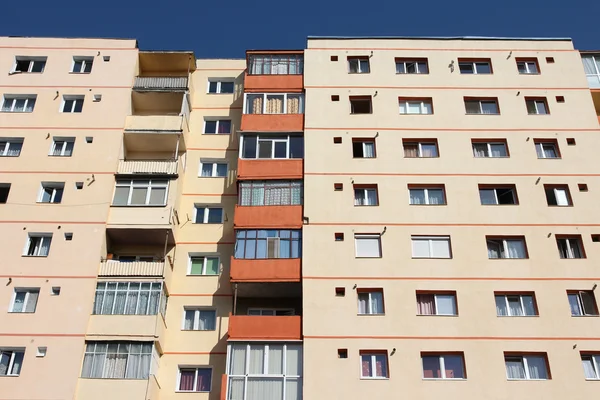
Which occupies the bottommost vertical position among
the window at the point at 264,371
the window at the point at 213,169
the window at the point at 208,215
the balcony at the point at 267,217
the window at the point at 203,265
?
the window at the point at 264,371

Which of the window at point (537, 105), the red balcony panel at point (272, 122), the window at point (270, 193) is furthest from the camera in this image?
the window at point (537, 105)

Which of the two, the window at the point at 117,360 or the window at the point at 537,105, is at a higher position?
the window at the point at 537,105

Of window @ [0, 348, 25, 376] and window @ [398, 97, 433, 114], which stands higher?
window @ [398, 97, 433, 114]

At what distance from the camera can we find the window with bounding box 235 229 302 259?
30.2 meters

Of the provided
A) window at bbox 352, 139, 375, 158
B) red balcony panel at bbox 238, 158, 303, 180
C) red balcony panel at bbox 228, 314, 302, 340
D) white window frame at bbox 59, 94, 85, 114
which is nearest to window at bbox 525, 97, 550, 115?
window at bbox 352, 139, 375, 158

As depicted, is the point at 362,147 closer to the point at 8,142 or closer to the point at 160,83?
the point at 160,83

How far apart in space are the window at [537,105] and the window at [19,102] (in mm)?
24906

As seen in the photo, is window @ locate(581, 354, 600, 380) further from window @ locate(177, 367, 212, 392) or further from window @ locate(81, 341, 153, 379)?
window @ locate(81, 341, 153, 379)

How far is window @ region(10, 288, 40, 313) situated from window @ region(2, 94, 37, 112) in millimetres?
10447

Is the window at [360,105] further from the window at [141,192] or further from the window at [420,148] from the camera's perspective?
the window at [141,192]

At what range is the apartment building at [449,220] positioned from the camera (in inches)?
1085

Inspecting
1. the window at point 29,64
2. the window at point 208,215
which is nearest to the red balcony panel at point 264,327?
the window at point 208,215

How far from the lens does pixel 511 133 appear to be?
3378 cm

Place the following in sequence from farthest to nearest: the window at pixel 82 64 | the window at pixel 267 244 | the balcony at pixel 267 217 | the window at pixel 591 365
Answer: the window at pixel 82 64
the balcony at pixel 267 217
the window at pixel 267 244
the window at pixel 591 365
